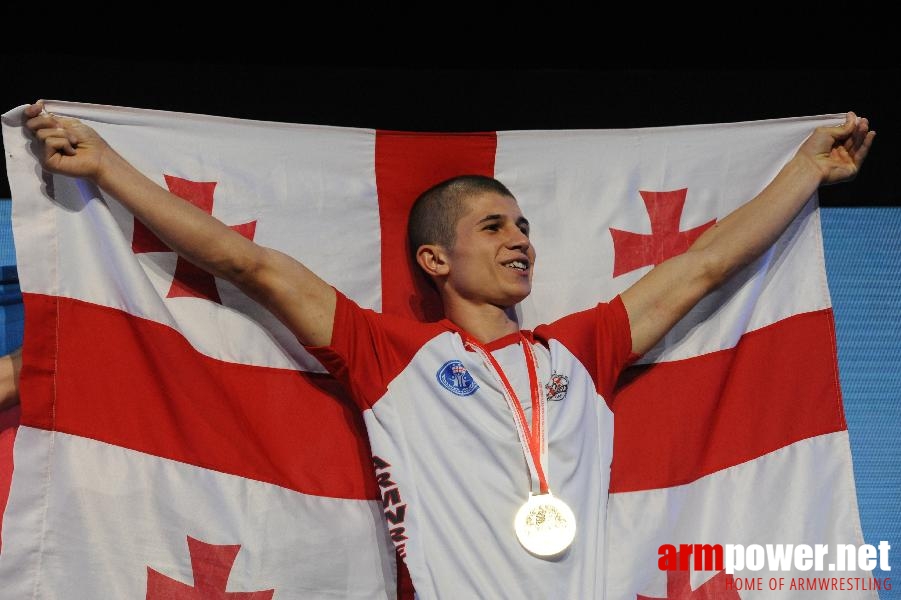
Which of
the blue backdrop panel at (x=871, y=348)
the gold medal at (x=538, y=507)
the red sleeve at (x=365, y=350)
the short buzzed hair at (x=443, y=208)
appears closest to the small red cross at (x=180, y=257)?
the red sleeve at (x=365, y=350)

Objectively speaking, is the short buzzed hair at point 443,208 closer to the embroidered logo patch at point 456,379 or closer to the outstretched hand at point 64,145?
the embroidered logo patch at point 456,379

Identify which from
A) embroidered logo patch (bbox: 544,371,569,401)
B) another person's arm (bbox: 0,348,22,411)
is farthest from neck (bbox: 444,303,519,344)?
another person's arm (bbox: 0,348,22,411)

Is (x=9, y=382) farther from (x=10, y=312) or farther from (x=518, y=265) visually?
(x=518, y=265)

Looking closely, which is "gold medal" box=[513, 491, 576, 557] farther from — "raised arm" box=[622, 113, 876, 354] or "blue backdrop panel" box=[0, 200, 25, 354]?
"blue backdrop panel" box=[0, 200, 25, 354]

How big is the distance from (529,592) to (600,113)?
1.72 m

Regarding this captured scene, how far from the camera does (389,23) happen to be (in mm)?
3504

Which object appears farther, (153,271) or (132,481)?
(153,271)

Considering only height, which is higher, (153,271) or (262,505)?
(153,271)

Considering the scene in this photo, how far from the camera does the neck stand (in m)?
2.96

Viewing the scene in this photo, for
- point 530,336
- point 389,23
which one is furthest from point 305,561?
point 389,23

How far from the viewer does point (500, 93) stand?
364 centimetres

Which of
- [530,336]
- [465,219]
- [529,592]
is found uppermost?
[465,219]

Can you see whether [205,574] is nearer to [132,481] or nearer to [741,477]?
[132,481]

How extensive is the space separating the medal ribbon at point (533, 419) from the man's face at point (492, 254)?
9.0 inches
